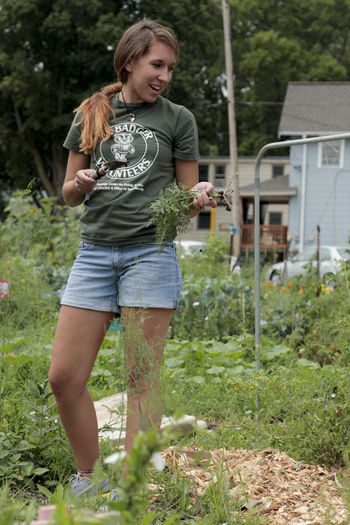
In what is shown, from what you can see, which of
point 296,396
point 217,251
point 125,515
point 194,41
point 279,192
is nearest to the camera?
point 125,515

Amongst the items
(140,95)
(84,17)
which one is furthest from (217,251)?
(84,17)

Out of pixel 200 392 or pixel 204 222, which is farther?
pixel 204 222

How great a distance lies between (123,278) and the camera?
2.07 meters

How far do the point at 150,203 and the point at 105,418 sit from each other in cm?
146

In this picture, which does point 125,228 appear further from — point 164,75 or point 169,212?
point 164,75

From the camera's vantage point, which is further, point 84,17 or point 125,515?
point 84,17

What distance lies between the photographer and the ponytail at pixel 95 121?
2117 millimetres

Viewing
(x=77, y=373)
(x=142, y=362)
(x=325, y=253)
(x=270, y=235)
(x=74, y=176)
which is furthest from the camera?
(x=270, y=235)

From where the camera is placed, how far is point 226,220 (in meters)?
30.9

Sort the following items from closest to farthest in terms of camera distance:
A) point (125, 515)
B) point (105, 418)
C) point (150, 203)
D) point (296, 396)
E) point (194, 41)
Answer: point (125, 515)
point (150, 203)
point (296, 396)
point (105, 418)
point (194, 41)

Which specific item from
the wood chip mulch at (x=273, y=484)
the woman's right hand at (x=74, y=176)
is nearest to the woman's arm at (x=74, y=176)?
the woman's right hand at (x=74, y=176)

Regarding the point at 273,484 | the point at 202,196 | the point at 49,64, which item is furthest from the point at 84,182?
the point at 49,64

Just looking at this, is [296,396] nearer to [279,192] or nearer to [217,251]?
[217,251]

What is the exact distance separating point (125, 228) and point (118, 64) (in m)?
0.68
